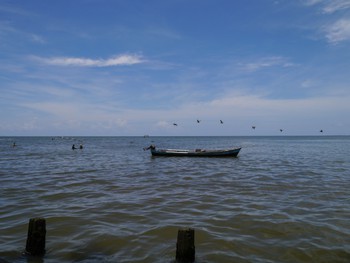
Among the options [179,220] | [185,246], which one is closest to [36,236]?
[185,246]

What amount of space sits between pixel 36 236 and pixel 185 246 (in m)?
3.74

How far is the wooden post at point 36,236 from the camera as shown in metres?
7.11

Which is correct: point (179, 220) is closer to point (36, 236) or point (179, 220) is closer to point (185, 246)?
point (185, 246)

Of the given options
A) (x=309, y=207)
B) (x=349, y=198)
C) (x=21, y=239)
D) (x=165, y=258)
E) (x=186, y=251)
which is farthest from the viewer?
(x=349, y=198)

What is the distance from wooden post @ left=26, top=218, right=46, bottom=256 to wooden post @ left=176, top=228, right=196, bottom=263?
343cm

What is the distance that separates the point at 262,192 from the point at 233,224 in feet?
18.8

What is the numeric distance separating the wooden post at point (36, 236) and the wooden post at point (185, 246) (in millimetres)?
3435

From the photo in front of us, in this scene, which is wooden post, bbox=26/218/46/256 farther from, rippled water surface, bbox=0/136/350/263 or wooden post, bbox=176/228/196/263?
wooden post, bbox=176/228/196/263

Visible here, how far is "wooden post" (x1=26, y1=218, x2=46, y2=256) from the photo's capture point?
280 inches

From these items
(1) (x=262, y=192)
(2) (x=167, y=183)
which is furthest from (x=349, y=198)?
(2) (x=167, y=183)

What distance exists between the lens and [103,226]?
9750mm

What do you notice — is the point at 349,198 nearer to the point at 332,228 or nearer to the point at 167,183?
the point at 332,228

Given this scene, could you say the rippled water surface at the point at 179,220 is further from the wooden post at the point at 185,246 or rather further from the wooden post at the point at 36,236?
the wooden post at the point at 185,246

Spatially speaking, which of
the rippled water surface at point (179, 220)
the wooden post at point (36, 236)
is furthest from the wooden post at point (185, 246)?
the wooden post at point (36, 236)
